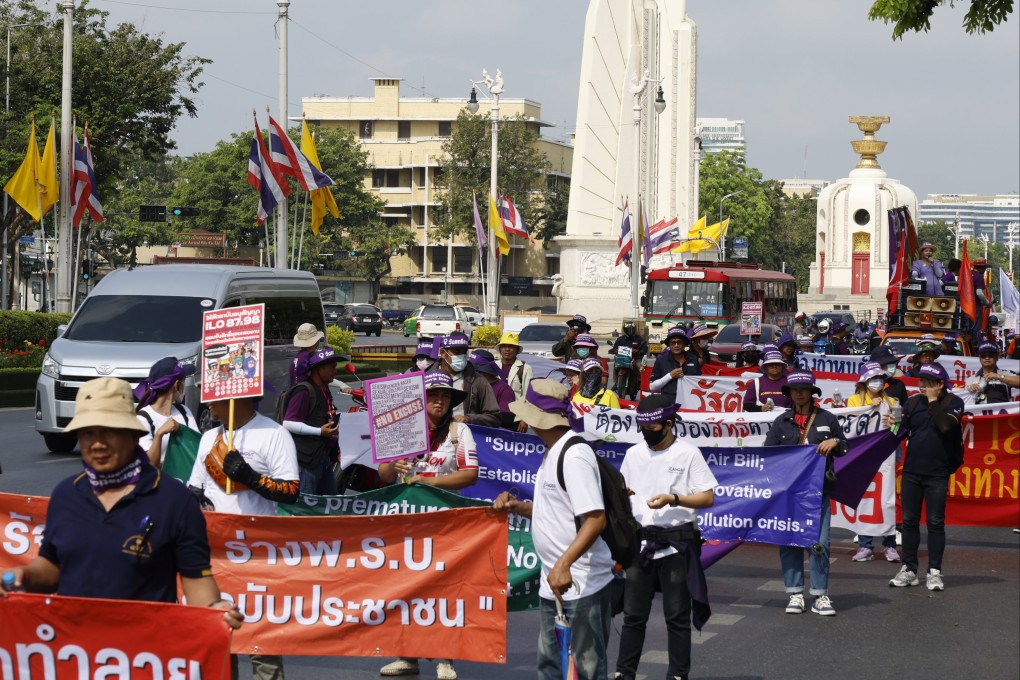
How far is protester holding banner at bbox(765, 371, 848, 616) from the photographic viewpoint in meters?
10.5

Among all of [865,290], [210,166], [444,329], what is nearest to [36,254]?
[210,166]

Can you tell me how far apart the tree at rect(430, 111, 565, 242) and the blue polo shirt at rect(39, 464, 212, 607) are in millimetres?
85287

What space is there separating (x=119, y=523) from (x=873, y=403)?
8993mm

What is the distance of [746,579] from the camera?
11992 millimetres

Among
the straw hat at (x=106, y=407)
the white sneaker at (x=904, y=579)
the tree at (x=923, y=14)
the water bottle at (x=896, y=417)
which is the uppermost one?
the tree at (x=923, y=14)

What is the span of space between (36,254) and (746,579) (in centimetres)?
6765

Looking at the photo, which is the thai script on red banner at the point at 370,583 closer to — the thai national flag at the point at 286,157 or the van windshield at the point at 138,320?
the van windshield at the point at 138,320

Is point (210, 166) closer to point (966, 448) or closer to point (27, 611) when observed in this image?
point (966, 448)

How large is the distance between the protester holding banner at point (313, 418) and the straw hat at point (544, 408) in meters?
2.98

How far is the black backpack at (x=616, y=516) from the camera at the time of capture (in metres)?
6.66

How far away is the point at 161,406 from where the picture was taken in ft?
27.9

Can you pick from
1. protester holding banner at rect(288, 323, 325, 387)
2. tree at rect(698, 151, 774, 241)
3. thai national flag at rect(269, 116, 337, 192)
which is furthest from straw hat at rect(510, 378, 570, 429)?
Answer: tree at rect(698, 151, 774, 241)

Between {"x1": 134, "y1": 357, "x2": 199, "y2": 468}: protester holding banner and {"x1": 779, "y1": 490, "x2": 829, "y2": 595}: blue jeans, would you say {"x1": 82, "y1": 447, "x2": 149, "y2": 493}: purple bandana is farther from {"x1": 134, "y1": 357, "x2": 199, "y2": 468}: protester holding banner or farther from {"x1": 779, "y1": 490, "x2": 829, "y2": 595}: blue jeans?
{"x1": 779, "y1": 490, "x2": 829, "y2": 595}: blue jeans

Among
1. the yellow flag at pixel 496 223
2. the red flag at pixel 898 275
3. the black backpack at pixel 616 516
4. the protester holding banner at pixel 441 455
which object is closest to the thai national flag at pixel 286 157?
the red flag at pixel 898 275
